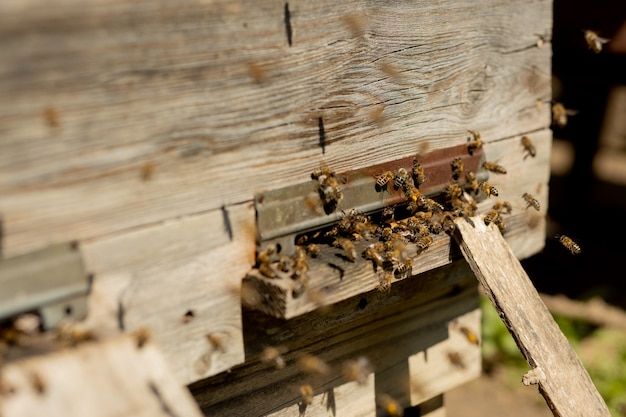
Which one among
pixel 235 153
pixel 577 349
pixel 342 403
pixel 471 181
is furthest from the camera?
pixel 577 349

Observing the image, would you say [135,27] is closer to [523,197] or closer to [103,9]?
[103,9]

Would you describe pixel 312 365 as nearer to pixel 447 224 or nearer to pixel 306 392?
pixel 306 392

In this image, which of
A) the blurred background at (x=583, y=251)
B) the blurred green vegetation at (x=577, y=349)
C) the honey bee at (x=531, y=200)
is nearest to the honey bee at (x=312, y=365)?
the honey bee at (x=531, y=200)

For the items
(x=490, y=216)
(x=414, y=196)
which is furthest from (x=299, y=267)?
(x=490, y=216)

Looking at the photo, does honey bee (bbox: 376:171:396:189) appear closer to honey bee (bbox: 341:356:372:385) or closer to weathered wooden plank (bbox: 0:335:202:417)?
honey bee (bbox: 341:356:372:385)

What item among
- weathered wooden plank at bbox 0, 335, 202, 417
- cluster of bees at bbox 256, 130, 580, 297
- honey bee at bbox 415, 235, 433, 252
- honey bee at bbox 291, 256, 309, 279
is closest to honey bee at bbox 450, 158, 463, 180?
cluster of bees at bbox 256, 130, 580, 297

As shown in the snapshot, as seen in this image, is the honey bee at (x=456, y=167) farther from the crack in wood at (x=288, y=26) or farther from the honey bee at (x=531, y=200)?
the crack in wood at (x=288, y=26)
